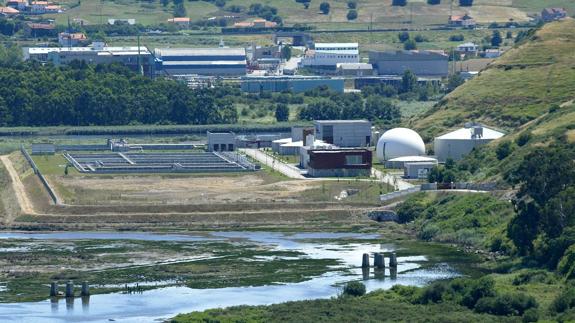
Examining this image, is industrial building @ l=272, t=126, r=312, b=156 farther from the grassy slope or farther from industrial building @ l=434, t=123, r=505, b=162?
industrial building @ l=434, t=123, r=505, b=162

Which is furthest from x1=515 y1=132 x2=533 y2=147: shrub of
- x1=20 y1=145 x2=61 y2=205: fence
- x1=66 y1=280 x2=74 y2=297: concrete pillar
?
x1=66 y1=280 x2=74 y2=297: concrete pillar

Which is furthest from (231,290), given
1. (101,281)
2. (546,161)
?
(546,161)

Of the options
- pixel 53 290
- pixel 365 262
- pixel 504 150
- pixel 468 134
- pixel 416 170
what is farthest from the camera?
pixel 468 134

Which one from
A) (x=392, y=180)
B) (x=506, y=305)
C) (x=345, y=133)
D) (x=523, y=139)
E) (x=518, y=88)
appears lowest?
(x=392, y=180)

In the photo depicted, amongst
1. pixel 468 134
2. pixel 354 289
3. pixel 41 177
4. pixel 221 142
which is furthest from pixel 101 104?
pixel 354 289

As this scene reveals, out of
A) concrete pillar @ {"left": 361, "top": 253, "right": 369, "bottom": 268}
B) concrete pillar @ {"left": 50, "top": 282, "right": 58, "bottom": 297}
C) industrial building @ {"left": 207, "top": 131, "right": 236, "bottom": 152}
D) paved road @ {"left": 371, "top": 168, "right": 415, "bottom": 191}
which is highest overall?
concrete pillar @ {"left": 50, "top": 282, "right": 58, "bottom": 297}

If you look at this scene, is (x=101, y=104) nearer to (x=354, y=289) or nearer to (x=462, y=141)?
(x=462, y=141)

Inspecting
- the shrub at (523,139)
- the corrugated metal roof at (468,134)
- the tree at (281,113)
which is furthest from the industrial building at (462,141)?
the tree at (281,113)
